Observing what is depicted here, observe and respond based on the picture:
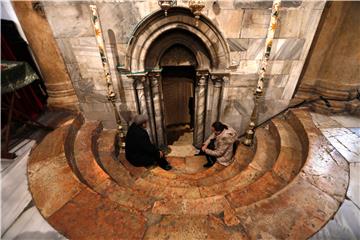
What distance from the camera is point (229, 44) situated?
363cm

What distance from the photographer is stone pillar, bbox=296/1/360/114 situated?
3365mm

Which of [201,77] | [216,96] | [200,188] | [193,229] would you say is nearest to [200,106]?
[216,96]

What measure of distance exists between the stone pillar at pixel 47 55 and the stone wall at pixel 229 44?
20cm

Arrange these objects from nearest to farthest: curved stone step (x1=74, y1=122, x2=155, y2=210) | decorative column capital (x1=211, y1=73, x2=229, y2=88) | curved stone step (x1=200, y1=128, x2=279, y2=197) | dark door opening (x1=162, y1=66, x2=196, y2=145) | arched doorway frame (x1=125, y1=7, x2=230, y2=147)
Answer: curved stone step (x1=74, y1=122, x2=155, y2=210), curved stone step (x1=200, y1=128, x2=279, y2=197), arched doorway frame (x1=125, y1=7, x2=230, y2=147), decorative column capital (x1=211, y1=73, x2=229, y2=88), dark door opening (x1=162, y1=66, x2=196, y2=145)

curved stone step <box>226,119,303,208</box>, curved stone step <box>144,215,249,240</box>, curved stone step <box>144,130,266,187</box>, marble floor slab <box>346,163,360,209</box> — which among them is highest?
marble floor slab <box>346,163,360,209</box>

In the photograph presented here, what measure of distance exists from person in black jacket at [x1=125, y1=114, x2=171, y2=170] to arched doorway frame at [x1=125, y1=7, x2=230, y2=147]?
→ 960 millimetres

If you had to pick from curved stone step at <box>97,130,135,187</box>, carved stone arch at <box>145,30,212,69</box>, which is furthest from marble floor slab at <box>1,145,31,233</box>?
carved stone arch at <box>145,30,212,69</box>

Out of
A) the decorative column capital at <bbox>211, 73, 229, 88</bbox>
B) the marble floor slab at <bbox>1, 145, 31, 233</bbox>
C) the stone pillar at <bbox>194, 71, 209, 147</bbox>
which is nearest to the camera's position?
the marble floor slab at <bbox>1, 145, 31, 233</bbox>

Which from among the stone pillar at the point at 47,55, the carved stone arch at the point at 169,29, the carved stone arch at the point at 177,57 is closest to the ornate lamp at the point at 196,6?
the carved stone arch at the point at 169,29

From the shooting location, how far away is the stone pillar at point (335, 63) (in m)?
3.37

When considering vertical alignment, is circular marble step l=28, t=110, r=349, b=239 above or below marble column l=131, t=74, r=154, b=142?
below

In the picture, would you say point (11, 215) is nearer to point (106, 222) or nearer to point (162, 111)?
point (106, 222)

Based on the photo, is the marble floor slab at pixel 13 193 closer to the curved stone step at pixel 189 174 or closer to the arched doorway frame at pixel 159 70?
the curved stone step at pixel 189 174

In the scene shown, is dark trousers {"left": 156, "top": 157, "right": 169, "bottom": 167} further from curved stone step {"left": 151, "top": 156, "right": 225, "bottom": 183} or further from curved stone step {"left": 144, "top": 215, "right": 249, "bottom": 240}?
curved stone step {"left": 144, "top": 215, "right": 249, "bottom": 240}
